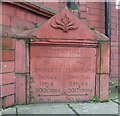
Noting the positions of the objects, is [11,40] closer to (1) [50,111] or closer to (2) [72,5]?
(1) [50,111]

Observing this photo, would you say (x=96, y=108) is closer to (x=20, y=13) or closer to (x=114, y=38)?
(x=20, y=13)

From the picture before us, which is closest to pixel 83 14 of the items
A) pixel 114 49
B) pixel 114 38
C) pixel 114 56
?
pixel 114 38

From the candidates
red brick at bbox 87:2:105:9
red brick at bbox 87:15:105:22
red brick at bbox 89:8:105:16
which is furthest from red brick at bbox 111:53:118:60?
red brick at bbox 87:2:105:9

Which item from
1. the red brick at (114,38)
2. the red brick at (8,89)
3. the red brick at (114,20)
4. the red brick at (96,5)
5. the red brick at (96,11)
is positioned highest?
the red brick at (96,5)

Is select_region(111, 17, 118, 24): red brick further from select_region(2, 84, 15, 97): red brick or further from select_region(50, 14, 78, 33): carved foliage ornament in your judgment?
select_region(2, 84, 15, 97): red brick

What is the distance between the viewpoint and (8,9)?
4.07m

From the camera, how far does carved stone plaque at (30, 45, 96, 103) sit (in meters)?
4.33

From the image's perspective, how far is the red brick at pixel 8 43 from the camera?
388cm

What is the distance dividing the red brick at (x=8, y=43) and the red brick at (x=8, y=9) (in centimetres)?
40

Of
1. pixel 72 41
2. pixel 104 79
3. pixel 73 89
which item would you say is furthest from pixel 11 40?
pixel 104 79

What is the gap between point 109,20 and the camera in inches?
260

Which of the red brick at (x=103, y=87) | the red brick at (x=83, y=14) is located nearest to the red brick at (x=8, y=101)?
the red brick at (x=103, y=87)

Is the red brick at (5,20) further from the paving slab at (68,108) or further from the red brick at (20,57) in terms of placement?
the paving slab at (68,108)

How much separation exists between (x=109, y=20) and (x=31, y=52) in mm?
2934
